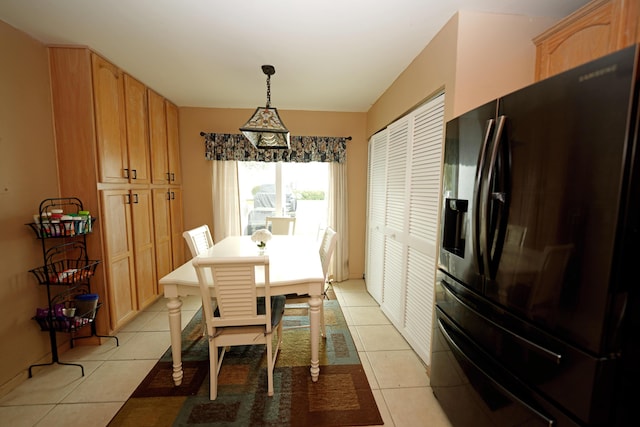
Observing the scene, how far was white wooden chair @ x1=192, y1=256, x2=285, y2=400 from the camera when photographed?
4.62 feet

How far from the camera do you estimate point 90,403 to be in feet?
5.17

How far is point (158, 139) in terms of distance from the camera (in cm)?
295

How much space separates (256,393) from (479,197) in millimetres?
1792

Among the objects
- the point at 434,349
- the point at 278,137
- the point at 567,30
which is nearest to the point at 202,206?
the point at 278,137

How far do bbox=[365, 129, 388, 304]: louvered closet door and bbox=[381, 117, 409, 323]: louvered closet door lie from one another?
0.13m

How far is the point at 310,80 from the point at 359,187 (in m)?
1.63

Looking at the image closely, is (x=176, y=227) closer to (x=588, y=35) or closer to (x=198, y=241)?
(x=198, y=241)

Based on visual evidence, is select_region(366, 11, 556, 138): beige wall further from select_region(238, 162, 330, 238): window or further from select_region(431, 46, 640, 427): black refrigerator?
select_region(238, 162, 330, 238): window

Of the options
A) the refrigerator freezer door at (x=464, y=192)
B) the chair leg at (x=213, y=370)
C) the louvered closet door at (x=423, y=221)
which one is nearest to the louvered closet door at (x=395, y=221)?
the louvered closet door at (x=423, y=221)

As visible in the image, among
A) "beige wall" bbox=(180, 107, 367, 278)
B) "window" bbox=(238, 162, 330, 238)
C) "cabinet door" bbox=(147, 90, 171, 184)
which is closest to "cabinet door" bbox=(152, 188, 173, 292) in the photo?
"cabinet door" bbox=(147, 90, 171, 184)

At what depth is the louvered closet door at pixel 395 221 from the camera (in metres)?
2.30

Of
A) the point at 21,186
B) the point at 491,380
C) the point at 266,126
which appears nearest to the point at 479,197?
the point at 491,380

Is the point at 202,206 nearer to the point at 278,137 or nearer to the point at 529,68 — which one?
the point at 278,137

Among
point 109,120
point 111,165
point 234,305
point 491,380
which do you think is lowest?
point 491,380
